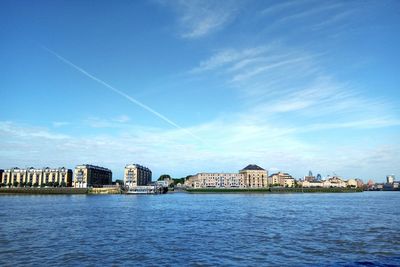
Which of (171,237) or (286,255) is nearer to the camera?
(286,255)

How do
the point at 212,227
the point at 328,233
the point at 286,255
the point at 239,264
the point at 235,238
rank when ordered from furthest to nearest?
the point at 212,227, the point at 328,233, the point at 235,238, the point at 286,255, the point at 239,264

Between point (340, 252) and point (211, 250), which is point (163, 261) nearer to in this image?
point (211, 250)

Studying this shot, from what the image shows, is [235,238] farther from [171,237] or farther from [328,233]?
[328,233]

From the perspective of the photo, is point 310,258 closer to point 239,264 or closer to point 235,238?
point 239,264

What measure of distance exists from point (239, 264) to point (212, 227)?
21.0m

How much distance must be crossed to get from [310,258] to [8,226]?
38.5 meters

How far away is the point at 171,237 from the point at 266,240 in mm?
9808

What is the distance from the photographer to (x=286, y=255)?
1110 inches

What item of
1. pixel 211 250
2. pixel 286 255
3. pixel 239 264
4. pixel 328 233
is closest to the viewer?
pixel 239 264

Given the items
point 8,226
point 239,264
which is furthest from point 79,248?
point 8,226

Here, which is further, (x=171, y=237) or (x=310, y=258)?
(x=171, y=237)

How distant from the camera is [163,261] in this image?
2658 cm

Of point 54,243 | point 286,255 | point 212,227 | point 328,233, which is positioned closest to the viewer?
point 286,255

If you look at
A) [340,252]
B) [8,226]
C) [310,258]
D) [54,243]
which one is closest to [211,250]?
[310,258]
